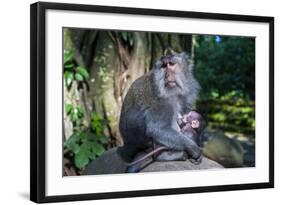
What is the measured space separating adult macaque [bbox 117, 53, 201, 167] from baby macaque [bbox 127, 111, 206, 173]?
0.08ft

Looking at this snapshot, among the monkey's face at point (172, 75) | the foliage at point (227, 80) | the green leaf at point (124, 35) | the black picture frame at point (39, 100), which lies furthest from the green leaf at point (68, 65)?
the foliage at point (227, 80)

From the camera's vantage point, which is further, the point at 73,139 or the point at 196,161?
the point at 196,161

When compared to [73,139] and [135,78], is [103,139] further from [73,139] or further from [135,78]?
[135,78]

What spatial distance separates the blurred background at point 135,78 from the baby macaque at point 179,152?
0.19ft

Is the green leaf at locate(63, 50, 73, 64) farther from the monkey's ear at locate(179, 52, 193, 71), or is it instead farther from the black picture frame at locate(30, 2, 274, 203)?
the monkey's ear at locate(179, 52, 193, 71)

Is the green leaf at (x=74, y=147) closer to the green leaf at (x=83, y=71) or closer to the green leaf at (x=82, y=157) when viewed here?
the green leaf at (x=82, y=157)

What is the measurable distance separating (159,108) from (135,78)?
0.70ft

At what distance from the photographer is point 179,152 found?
175 inches

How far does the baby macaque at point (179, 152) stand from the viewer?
14.3ft

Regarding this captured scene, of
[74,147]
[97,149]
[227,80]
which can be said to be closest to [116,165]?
[97,149]

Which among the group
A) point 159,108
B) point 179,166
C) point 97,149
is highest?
point 159,108

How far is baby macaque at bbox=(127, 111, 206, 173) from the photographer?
14.3ft

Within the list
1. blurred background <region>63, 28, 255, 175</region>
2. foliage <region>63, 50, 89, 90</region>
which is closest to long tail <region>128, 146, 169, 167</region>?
blurred background <region>63, 28, 255, 175</region>

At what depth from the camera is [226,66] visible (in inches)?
185
